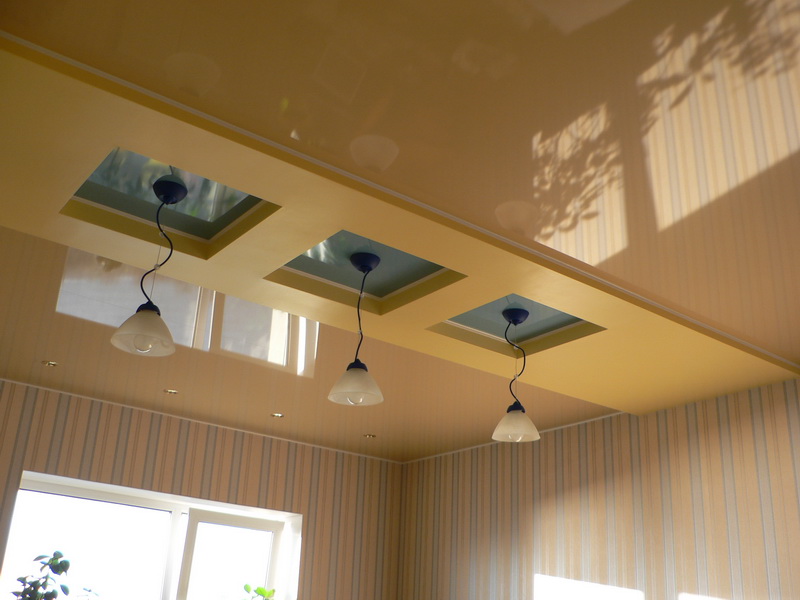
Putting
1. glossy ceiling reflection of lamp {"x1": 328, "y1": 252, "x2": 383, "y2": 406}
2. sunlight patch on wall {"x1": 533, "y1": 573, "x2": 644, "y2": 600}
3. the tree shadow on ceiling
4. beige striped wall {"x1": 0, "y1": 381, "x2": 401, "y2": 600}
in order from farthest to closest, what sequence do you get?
beige striped wall {"x1": 0, "y1": 381, "x2": 401, "y2": 600} < sunlight patch on wall {"x1": 533, "y1": 573, "x2": 644, "y2": 600} < glossy ceiling reflection of lamp {"x1": 328, "y1": 252, "x2": 383, "y2": 406} < the tree shadow on ceiling

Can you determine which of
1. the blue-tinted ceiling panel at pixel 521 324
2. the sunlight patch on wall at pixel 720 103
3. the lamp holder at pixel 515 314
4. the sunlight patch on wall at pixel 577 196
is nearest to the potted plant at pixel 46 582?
the blue-tinted ceiling panel at pixel 521 324

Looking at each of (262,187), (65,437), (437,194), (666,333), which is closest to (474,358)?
(666,333)

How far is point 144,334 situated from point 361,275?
955 mm

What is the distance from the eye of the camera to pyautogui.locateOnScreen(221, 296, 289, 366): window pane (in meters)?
3.41

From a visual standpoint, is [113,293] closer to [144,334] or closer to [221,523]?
[144,334]

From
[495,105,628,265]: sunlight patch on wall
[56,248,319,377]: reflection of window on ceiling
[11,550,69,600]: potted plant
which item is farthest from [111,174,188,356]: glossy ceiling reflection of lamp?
[11,550,69,600]: potted plant

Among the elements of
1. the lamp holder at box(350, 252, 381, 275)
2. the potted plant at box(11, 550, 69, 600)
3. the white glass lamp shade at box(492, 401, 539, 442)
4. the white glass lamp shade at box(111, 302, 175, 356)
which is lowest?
the potted plant at box(11, 550, 69, 600)

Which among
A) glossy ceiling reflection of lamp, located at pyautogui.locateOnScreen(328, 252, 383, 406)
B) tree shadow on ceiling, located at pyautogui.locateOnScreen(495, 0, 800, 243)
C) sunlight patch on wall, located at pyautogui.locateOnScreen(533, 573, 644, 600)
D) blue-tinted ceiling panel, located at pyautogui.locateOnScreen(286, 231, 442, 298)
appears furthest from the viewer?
sunlight patch on wall, located at pyautogui.locateOnScreen(533, 573, 644, 600)

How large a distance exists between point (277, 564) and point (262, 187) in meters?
3.91

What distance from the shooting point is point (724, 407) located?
3.90 meters

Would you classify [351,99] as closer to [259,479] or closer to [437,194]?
[437,194]

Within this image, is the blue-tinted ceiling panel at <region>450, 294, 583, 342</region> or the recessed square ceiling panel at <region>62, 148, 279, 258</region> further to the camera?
the blue-tinted ceiling panel at <region>450, 294, 583, 342</region>

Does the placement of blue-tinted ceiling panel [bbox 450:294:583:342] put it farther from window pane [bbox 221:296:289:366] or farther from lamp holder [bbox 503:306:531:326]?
window pane [bbox 221:296:289:366]

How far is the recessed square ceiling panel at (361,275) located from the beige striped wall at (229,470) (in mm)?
2436
